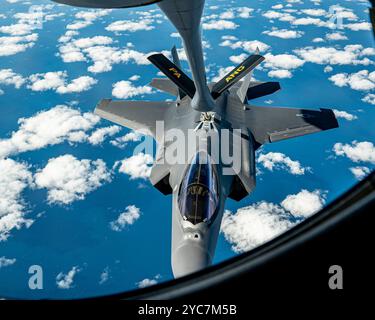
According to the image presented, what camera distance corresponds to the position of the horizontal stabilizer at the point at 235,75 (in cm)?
720

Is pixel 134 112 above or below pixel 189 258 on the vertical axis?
below

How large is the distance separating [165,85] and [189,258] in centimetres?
790

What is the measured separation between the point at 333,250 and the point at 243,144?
7.62 metres

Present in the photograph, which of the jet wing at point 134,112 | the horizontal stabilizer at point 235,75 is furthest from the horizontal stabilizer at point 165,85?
the horizontal stabilizer at point 235,75

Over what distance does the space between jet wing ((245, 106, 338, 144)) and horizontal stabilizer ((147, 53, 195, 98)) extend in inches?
123

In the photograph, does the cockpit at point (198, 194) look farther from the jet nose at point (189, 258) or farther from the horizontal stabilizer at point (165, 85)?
the horizontal stabilizer at point (165, 85)

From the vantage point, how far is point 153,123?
10172 mm

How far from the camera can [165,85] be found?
38.4ft

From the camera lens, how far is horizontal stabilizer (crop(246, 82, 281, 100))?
1136 cm

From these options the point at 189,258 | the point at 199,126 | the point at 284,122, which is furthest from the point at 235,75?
the point at 189,258

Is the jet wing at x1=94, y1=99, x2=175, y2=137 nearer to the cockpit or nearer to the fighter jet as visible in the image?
the fighter jet

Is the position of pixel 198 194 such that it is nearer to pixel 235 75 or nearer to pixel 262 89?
pixel 235 75
